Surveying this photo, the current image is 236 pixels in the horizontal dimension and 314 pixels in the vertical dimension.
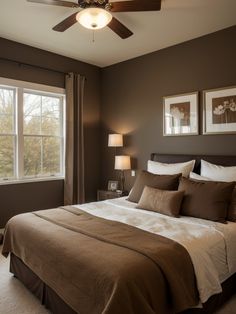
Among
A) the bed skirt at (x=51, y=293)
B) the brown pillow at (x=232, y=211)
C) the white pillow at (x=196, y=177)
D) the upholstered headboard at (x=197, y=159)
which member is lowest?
the bed skirt at (x=51, y=293)

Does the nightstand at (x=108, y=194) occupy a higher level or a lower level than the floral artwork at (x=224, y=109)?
lower

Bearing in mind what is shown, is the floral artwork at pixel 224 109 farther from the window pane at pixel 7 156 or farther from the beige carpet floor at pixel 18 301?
the window pane at pixel 7 156

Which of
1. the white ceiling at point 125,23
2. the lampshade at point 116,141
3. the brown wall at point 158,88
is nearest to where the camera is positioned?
the white ceiling at point 125,23

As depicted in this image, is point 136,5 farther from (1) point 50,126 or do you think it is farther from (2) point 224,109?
(1) point 50,126

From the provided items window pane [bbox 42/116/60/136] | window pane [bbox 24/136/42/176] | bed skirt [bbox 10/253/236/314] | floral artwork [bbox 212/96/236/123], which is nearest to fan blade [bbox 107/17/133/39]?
floral artwork [bbox 212/96/236/123]

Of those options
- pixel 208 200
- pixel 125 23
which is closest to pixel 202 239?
pixel 208 200

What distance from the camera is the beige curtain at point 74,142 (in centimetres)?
454

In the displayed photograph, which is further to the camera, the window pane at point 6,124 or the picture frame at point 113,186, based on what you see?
the picture frame at point 113,186

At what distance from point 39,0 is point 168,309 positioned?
8.76 feet

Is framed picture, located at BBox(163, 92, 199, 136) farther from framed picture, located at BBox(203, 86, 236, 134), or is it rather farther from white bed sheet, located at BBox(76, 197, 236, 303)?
white bed sheet, located at BBox(76, 197, 236, 303)

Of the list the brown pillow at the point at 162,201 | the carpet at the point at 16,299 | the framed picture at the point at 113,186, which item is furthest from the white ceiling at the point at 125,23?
the carpet at the point at 16,299

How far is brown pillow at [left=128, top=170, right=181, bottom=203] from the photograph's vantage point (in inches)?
125

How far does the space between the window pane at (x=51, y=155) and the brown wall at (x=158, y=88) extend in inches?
38.0

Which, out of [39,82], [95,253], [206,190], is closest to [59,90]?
[39,82]
